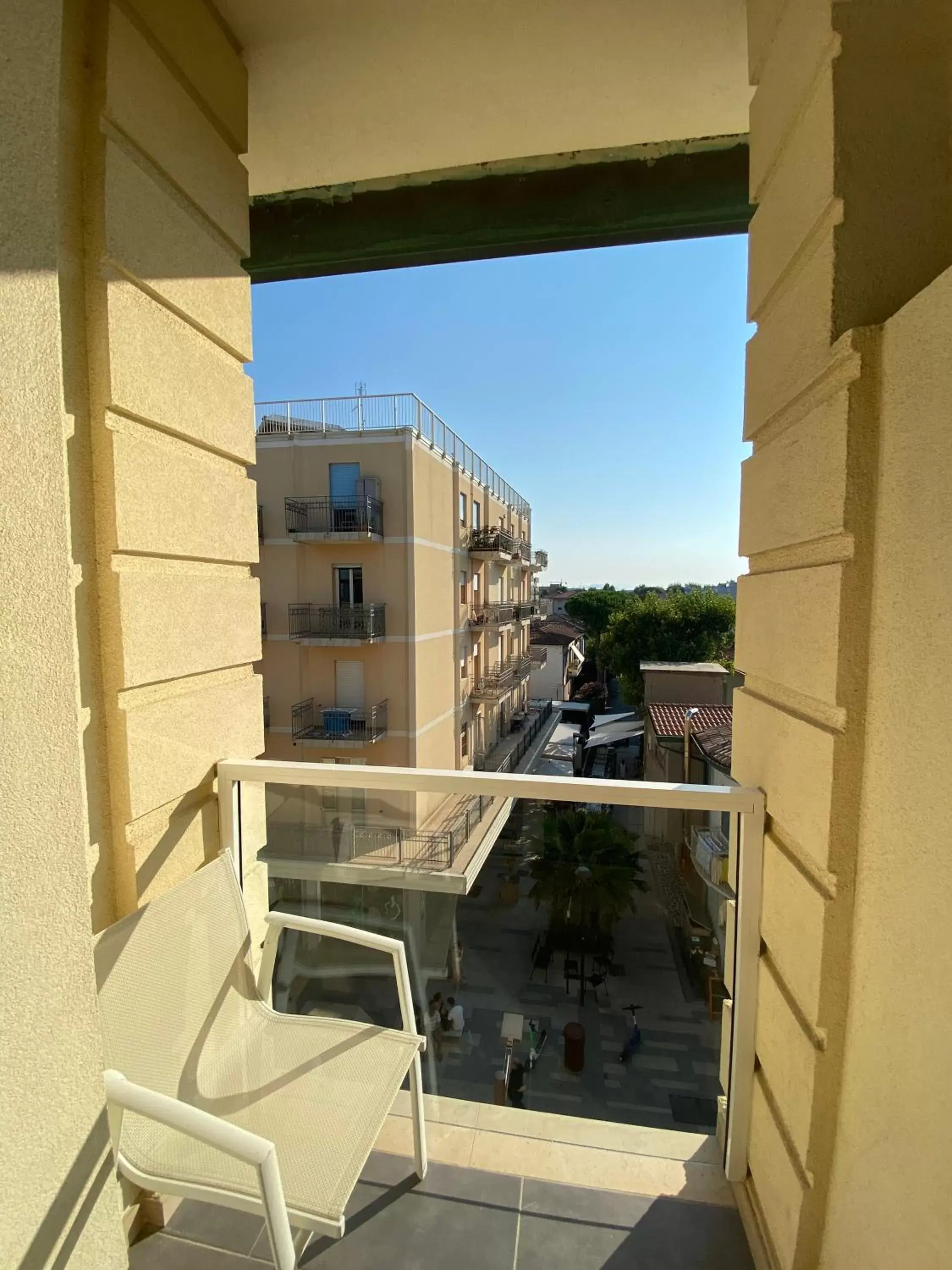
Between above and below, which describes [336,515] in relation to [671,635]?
above

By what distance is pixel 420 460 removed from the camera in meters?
13.3

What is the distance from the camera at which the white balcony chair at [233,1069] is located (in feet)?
3.56

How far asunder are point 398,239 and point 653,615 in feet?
70.9

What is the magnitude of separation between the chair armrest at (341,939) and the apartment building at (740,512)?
0.71 feet

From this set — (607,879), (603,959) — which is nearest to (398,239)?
(607,879)

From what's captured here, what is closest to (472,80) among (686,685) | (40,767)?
(40,767)

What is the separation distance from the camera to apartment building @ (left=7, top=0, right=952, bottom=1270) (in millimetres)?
849

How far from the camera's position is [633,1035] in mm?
2111

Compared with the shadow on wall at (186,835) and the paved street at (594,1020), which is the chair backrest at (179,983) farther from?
the paved street at (594,1020)

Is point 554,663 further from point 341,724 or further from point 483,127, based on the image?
point 483,127

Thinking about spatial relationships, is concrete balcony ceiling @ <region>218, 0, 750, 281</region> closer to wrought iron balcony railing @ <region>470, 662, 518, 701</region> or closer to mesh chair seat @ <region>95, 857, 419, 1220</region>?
mesh chair seat @ <region>95, 857, 419, 1220</region>

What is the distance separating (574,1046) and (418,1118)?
44.7 inches

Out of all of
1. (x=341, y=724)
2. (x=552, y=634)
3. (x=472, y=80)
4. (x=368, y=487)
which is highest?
(x=368, y=487)

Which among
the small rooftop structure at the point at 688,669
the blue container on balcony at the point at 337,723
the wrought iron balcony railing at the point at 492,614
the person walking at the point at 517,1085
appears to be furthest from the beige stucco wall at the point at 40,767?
the wrought iron balcony railing at the point at 492,614
